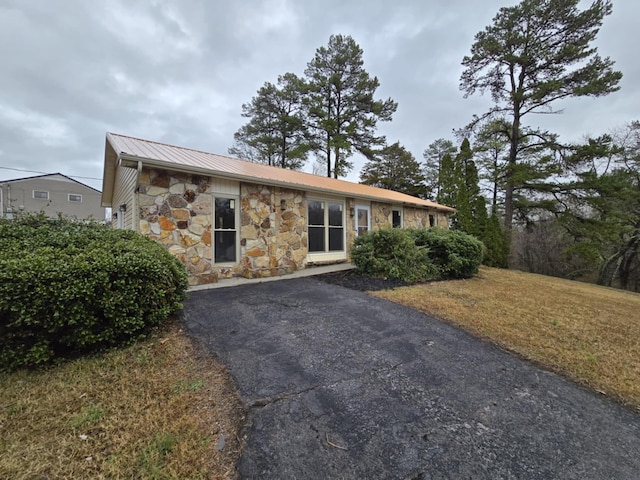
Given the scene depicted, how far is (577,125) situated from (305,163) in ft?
52.6

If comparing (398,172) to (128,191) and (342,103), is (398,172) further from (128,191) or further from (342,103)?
(128,191)

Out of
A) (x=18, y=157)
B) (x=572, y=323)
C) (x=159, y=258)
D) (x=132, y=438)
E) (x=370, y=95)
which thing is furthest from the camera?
(x=18, y=157)

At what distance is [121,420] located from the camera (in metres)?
1.78

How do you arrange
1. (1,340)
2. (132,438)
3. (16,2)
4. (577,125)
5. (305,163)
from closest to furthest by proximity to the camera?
1. (132,438)
2. (1,340)
3. (16,2)
4. (577,125)
5. (305,163)

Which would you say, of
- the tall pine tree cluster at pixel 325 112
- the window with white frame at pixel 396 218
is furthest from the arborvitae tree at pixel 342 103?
the window with white frame at pixel 396 218

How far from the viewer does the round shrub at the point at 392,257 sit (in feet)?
21.9

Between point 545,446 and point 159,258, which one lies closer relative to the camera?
point 545,446

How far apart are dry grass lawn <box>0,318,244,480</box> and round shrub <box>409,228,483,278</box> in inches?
267

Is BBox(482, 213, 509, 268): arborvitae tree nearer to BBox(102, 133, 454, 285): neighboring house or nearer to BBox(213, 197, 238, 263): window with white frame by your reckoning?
BBox(102, 133, 454, 285): neighboring house

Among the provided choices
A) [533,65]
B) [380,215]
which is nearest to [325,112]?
[380,215]

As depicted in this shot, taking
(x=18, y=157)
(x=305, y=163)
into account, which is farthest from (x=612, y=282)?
(x=18, y=157)

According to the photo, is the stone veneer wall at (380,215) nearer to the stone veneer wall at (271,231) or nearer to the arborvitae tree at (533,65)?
the stone veneer wall at (271,231)

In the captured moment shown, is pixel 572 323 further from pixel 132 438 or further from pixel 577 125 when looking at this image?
pixel 577 125

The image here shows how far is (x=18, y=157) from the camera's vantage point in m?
21.6
